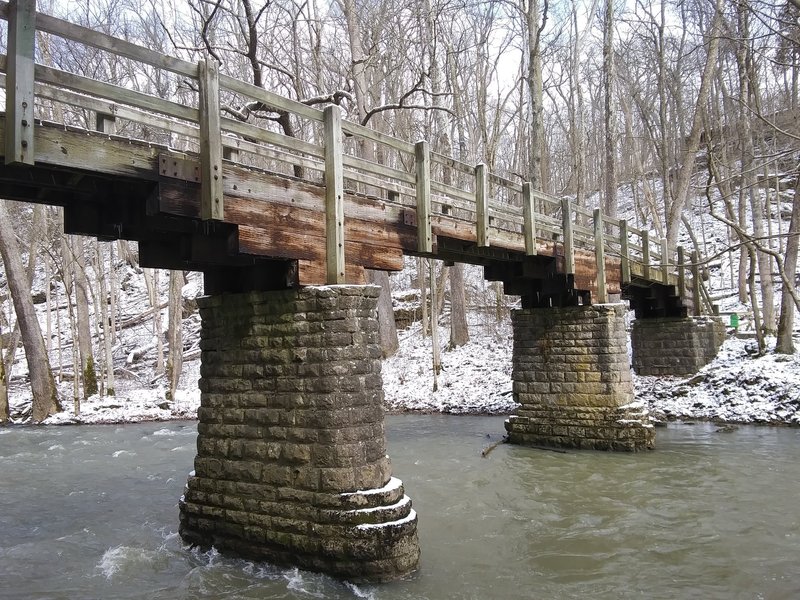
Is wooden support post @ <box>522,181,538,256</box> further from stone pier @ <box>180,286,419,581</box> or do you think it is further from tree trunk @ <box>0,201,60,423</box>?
tree trunk @ <box>0,201,60,423</box>

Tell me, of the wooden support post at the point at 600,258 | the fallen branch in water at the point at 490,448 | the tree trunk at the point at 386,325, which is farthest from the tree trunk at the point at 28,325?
the wooden support post at the point at 600,258

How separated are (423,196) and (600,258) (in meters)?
5.81

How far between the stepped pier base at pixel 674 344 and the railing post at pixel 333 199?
1340 centimetres

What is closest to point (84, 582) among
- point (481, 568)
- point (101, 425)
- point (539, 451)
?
point (481, 568)

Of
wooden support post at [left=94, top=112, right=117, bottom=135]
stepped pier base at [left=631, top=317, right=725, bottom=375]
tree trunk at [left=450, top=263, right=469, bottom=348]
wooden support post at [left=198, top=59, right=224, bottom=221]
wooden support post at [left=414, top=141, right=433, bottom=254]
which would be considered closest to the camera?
wooden support post at [left=94, top=112, right=117, bottom=135]

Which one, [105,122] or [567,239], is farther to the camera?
[567,239]

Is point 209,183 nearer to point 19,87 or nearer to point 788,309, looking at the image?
point 19,87

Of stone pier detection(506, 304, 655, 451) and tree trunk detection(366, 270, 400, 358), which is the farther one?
tree trunk detection(366, 270, 400, 358)

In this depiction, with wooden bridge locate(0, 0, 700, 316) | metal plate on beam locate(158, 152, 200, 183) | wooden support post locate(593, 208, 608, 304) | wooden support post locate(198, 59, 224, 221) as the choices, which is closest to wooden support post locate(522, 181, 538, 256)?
wooden bridge locate(0, 0, 700, 316)

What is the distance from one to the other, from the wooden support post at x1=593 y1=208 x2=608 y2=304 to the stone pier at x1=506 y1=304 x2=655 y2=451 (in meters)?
0.34

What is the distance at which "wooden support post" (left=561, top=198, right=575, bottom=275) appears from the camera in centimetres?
1108

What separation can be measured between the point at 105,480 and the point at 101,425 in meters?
6.57

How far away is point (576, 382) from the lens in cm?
1170

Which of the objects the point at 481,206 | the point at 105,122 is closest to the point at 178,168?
the point at 105,122
